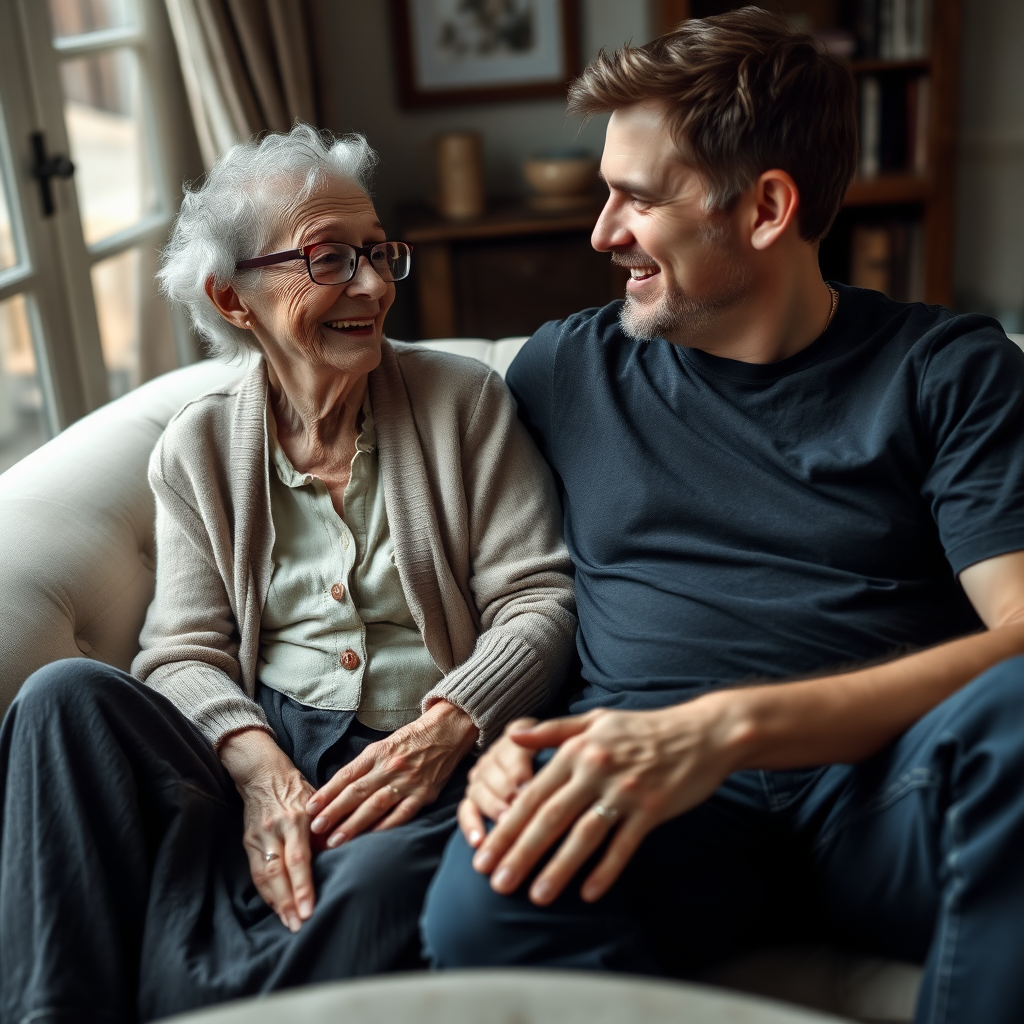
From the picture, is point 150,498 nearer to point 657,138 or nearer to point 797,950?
point 657,138

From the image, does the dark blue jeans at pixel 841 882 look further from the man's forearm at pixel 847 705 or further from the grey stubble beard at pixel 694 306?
the grey stubble beard at pixel 694 306

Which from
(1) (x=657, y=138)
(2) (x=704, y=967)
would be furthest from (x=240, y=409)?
(2) (x=704, y=967)

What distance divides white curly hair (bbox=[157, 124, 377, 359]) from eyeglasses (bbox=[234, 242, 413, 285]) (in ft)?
0.10

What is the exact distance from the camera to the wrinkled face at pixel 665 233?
4.58 feet

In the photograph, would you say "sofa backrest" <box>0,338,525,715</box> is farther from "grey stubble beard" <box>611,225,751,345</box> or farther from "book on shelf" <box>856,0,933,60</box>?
"book on shelf" <box>856,0,933,60</box>

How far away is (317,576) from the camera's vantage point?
150cm

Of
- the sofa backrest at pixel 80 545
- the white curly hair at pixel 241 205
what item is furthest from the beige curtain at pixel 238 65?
the white curly hair at pixel 241 205

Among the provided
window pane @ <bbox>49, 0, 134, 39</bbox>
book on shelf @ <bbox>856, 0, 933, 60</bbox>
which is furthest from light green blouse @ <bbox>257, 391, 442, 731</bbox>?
book on shelf @ <bbox>856, 0, 933, 60</bbox>

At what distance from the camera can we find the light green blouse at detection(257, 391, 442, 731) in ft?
4.84

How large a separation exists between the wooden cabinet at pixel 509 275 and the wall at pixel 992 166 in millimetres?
1394

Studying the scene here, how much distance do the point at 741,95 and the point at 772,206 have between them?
0.44ft

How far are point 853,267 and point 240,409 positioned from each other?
258cm

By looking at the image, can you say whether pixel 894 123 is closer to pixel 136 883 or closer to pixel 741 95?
pixel 741 95

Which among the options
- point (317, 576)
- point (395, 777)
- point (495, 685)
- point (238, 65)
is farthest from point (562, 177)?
point (395, 777)
